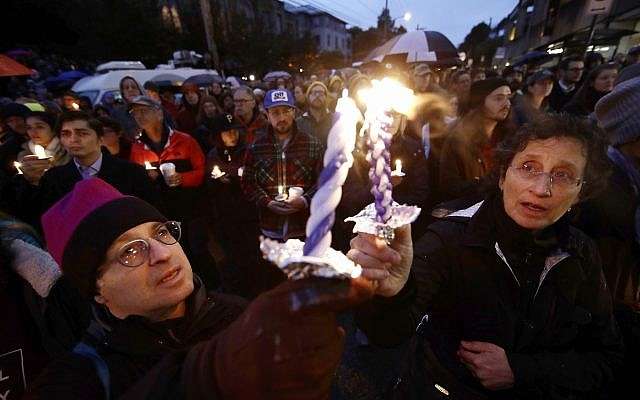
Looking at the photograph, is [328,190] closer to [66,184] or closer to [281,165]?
[281,165]

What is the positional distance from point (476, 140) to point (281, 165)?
2.44m

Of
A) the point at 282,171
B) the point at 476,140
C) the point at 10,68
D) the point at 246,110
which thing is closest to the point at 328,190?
the point at 282,171

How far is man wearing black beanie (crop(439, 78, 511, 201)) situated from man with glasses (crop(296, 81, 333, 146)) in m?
2.82

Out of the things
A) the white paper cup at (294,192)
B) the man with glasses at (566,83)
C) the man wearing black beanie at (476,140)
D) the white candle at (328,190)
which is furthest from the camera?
the man with glasses at (566,83)

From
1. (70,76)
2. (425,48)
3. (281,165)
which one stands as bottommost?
(281,165)

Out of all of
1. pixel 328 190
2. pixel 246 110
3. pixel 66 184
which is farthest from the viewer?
pixel 246 110

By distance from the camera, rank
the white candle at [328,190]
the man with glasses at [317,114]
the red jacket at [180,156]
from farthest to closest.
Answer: the man with glasses at [317,114] → the red jacket at [180,156] → the white candle at [328,190]

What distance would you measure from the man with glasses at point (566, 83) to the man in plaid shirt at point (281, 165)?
6480mm

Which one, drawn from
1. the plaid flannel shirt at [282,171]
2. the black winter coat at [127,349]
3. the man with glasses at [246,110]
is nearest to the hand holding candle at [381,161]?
the black winter coat at [127,349]

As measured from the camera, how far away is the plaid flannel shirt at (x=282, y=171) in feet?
12.8

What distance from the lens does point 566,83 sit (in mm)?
7500

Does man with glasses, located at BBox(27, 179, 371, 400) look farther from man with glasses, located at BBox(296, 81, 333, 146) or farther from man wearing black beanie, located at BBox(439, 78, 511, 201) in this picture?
man with glasses, located at BBox(296, 81, 333, 146)

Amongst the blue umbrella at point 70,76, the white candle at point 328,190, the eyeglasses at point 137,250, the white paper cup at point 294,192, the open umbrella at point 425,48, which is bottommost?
the white paper cup at point 294,192

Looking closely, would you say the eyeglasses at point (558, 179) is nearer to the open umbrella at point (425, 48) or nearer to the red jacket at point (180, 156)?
the red jacket at point (180, 156)
